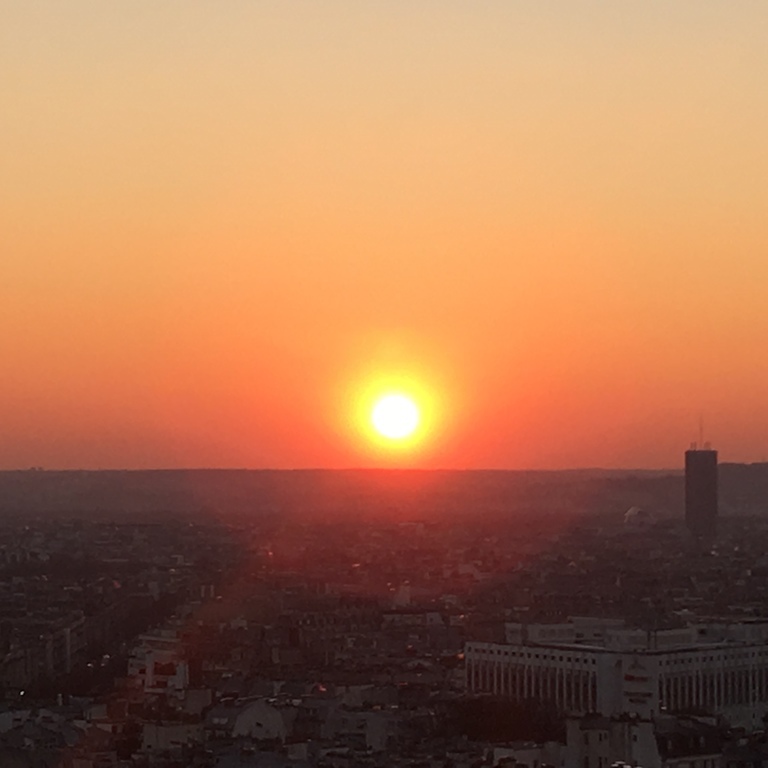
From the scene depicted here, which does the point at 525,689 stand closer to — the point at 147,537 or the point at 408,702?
the point at 408,702

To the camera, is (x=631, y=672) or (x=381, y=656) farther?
(x=381, y=656)

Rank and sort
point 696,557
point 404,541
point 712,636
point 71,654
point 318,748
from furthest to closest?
1. point 404,541
2. point 696,557
3. point 71,654
4. point 712,636
5. point 318,748

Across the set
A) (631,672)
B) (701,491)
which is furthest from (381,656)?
(701,491)

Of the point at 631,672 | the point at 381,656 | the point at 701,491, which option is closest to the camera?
the point at 631,672

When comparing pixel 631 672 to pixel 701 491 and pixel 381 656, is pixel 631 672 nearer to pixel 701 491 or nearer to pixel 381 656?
pixel 381 656

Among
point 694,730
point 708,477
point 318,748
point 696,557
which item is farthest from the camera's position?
point 708,477

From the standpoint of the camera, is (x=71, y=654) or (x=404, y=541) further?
(x=404, y=541)

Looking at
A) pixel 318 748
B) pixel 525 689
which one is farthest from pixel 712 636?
pixel 318 748
